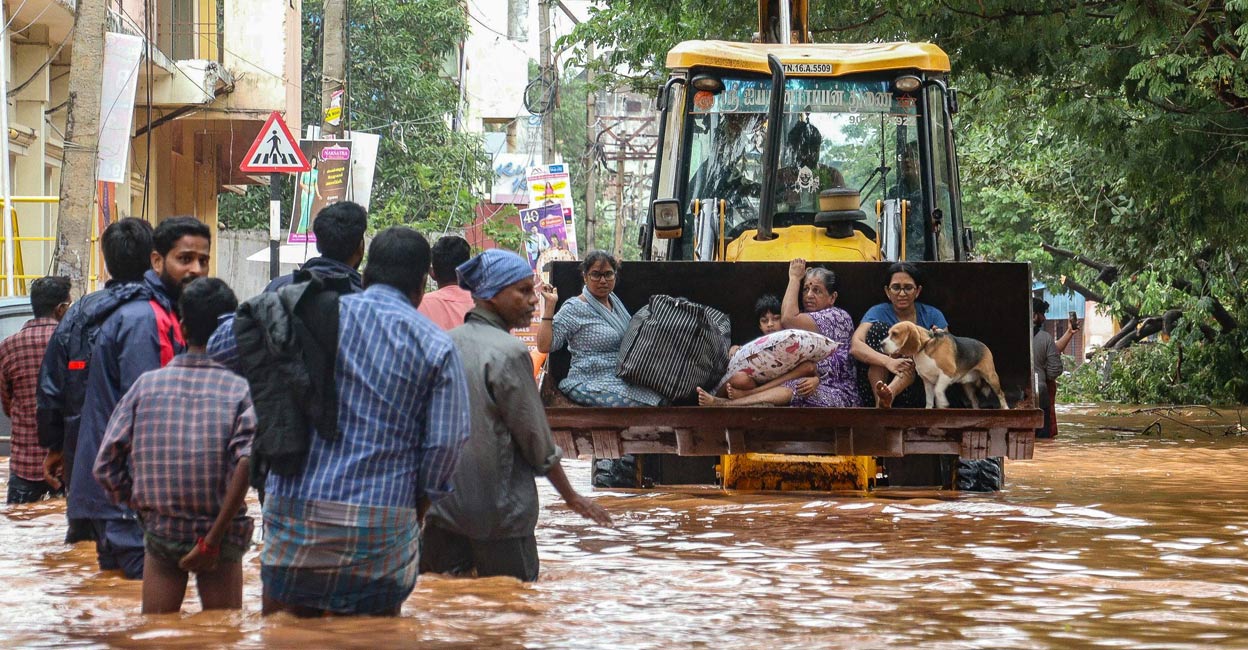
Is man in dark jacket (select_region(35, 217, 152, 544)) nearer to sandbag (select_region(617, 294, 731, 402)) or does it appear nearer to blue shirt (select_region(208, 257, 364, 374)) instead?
blue shirt (select_region(208, 257, 364, 374))

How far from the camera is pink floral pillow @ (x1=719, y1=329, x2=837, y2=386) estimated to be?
9.95 meters

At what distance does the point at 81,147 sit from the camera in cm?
1358

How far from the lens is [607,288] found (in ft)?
33.9

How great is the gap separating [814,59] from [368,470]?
303 inches

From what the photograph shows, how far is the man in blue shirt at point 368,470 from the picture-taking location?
4.64 metres

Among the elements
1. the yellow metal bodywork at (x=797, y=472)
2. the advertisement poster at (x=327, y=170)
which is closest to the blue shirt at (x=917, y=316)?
the yellow metal bodywork at (x=797, y=472)

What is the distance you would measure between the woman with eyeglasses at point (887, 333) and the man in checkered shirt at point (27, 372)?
496cm

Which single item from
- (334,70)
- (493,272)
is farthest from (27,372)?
(334,70)

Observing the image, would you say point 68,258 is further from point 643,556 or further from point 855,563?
point 855,563

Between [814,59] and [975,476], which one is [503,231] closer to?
[814,59]

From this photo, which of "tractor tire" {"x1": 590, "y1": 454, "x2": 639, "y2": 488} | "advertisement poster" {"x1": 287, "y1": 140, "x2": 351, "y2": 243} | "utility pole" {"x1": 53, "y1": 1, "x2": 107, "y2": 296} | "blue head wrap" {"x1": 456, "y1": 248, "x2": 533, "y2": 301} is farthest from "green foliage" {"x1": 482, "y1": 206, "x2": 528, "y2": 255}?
"blue head wrap" {"x1": 456, "y1": 248, "x2": 533, "y2": 301}

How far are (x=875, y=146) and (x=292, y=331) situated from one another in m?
7.64

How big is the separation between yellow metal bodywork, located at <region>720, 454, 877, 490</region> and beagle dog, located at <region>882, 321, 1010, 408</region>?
748mm

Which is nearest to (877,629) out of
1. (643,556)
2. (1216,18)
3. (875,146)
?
(643,556)
